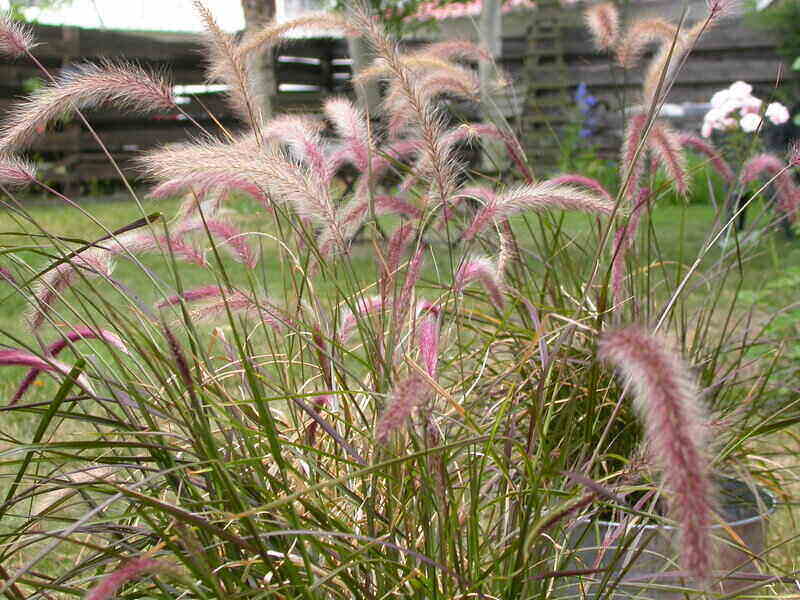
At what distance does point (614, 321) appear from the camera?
1364 millimetres

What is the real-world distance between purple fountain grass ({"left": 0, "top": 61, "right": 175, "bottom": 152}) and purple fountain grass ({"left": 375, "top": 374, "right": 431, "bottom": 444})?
0.65 metres

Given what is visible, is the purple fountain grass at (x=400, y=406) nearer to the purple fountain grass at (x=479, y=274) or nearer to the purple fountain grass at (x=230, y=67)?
the purple fountain grass at (x=479, y=274)

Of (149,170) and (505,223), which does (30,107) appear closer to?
(149,170)

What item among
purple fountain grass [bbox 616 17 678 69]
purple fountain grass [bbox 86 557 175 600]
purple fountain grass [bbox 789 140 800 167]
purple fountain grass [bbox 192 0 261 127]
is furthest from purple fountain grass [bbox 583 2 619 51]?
purple fountain grass [bbox 86 557 175 600]

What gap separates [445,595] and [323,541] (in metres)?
0.14

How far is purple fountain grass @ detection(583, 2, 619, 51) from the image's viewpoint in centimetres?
166

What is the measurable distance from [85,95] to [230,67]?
0.65 ft

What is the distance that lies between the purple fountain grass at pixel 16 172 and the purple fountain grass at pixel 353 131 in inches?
17.7

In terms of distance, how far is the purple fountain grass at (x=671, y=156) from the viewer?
1350 millimetres

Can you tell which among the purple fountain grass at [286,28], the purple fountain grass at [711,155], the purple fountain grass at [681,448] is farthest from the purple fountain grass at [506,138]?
the purple fountain grass at [681,448]

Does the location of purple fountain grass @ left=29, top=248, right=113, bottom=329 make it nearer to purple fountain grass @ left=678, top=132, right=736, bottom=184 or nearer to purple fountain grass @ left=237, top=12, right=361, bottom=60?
purple fountain grass @ left=237, top=12, right=361, bottom=60

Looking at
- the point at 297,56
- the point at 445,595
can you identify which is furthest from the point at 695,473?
the point at 297,56

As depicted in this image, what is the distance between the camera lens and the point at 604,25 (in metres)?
1.70

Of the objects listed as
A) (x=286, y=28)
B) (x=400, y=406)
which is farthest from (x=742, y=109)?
(x=400, y=406)
